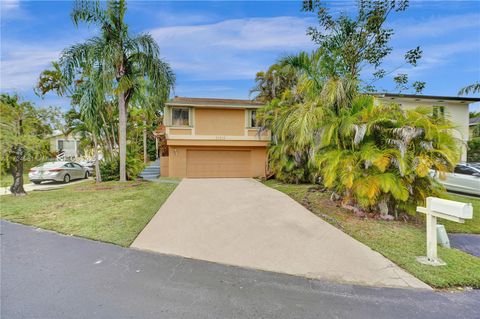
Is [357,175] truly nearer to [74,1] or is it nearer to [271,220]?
[271,220]

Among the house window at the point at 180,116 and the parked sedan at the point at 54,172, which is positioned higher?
the house window at the point at 180,116

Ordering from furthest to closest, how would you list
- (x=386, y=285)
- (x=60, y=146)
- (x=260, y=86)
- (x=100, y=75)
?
(x=60, y=146) < (x=260, y=86) < (x=100, y=75) < (x=386, y=285)

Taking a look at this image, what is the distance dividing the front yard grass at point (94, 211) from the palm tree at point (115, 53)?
358 cm

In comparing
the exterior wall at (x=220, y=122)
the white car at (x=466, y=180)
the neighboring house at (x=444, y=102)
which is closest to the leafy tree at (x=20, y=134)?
the exterior wall at (x=220, y=122)

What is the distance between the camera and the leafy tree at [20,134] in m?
8.61

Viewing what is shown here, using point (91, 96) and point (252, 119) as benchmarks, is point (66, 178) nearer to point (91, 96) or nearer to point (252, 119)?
point (91, 96)

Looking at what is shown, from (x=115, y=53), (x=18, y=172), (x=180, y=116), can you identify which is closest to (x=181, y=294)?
(x=18, y=172)

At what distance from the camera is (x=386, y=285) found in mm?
3367

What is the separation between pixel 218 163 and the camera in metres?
16.1

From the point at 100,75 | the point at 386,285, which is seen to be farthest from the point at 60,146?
the point at 386,285

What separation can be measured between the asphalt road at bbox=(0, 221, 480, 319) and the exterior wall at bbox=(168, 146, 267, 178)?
448 inches

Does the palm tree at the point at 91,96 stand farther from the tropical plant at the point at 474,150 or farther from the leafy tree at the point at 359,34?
the tropical plant at the point at 474,150

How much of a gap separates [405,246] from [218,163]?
1242 centimetres

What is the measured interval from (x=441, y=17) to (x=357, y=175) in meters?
10.3
